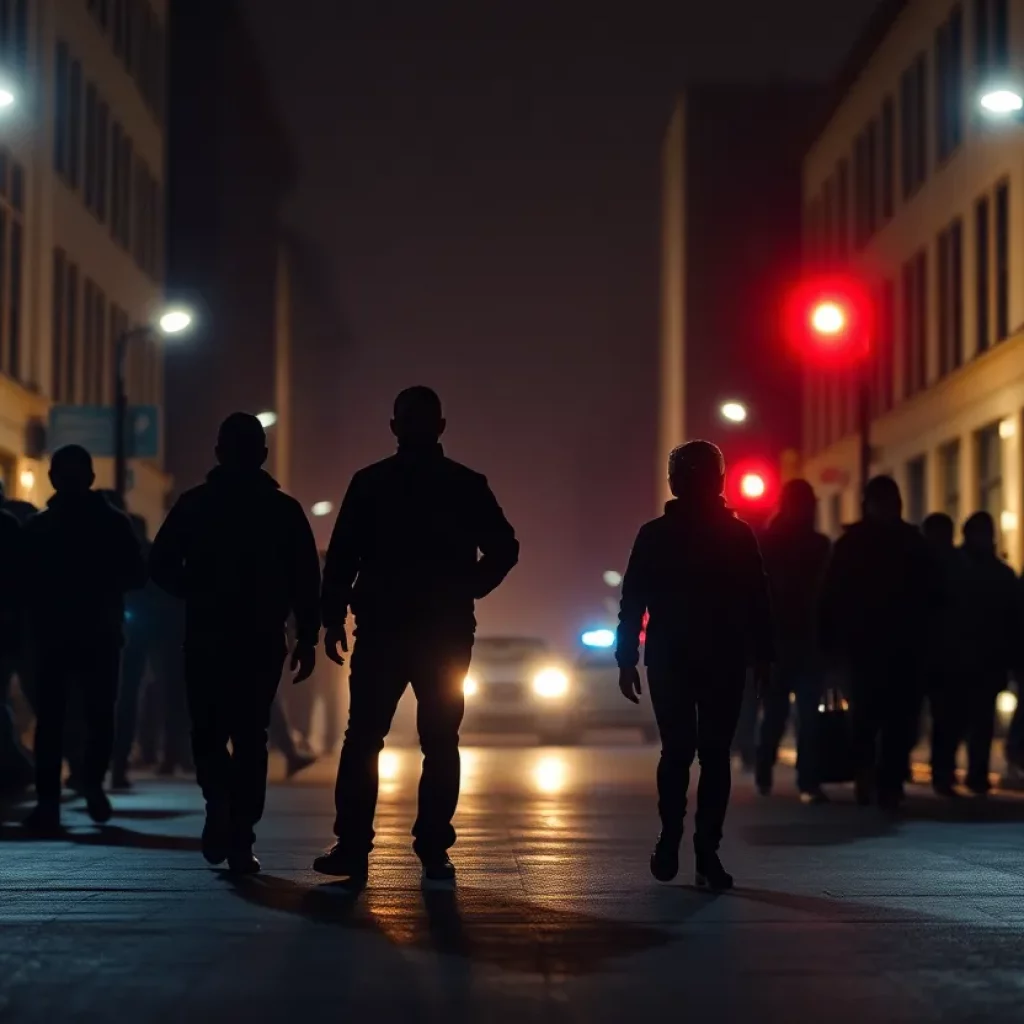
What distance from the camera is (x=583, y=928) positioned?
360 inches

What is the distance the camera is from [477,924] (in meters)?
9.24

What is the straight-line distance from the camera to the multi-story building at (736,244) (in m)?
85.8

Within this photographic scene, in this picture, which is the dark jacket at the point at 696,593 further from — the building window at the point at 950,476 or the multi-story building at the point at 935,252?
the building window at the point at 950,476

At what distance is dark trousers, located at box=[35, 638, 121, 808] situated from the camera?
13.9 metres

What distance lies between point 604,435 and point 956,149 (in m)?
90.6

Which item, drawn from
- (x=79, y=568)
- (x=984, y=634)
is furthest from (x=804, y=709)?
(x=79, y=568)

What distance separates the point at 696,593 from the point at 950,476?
35.1 metres

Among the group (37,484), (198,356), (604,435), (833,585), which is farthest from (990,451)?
(604,435)

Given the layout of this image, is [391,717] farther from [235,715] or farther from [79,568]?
[79,568]

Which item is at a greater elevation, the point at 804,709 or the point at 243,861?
the point at 804,709

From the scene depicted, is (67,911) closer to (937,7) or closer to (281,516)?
(281,516)

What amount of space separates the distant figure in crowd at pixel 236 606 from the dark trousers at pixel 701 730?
56.3 inches

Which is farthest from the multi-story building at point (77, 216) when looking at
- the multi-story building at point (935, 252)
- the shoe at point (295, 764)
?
the shoe at point (295, 764)

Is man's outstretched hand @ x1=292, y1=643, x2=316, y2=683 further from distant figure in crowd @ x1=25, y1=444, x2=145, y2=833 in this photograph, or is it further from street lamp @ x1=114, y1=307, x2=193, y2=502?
street lamp @ x1=114, y1=307, x2=193, y2=502
